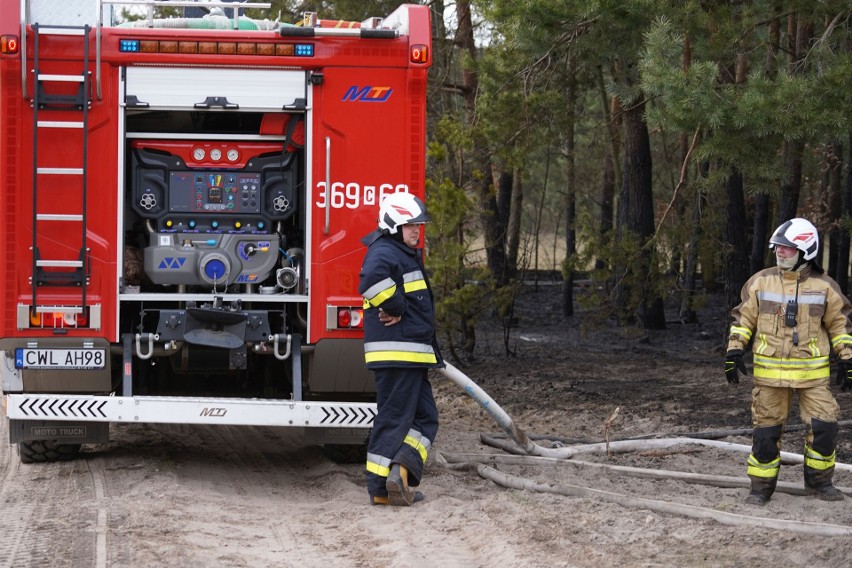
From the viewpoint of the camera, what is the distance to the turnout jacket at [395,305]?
7.16 m

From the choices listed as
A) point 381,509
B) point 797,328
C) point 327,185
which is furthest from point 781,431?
point 327,185

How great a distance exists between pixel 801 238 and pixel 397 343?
2566 millimetres

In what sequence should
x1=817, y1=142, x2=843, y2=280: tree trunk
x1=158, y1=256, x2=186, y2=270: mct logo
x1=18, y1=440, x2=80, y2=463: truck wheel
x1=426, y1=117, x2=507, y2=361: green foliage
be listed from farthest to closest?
1. x1=817, y1=142, x2=843, y2=280: tree trunk
2. x1=426, y1=117, x2=507, y2=361: green foliage
3. x1=18, y1=440, x2=80, y2=463: truck wheel
4. x1=158, y1=256, x2=186, y2=270: mct logo

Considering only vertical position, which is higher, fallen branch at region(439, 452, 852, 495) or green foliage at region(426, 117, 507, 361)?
green foliage at region(426, 117, 507, 361)

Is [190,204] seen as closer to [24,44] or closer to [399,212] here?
[24,44]

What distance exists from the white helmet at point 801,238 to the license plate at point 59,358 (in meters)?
4.43

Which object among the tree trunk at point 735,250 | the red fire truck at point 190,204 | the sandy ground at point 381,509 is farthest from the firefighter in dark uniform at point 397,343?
the tree trunk at point 735,250

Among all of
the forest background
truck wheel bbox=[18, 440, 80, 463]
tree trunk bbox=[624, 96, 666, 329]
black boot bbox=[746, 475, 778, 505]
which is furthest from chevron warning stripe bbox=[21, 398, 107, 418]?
tree trunk bbox=[624, 96, 666, 329]

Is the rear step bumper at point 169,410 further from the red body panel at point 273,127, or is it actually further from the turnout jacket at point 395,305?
the turnout jacket at point 395,305

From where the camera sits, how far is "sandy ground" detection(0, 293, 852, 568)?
19.1 ft

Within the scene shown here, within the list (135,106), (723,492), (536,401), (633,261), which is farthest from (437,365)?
(633,261)

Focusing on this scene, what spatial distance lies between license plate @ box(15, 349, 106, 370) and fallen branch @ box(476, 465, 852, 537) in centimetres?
275

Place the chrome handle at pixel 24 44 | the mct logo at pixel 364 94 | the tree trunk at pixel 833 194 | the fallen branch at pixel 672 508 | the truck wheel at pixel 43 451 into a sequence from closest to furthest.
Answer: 1. the fallen branch at pixel 672 508
2. the chrome handle at pixel 24 44
3. the mct logo at pixel 364 94
4. the truck wheel at pixel 43 451
5. the tree trunk at pixel 833 194

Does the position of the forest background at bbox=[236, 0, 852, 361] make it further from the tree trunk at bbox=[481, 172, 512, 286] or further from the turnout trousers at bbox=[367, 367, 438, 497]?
the turnout trousers at bbox=[367, 367, 438, 497]
